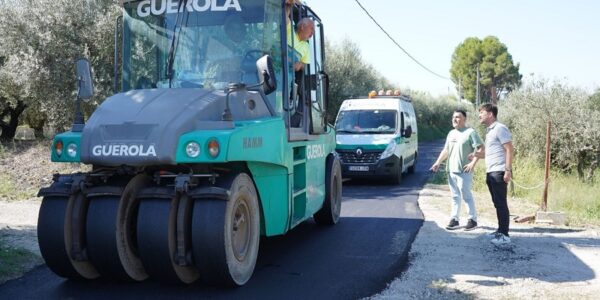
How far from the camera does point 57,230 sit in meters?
4.89

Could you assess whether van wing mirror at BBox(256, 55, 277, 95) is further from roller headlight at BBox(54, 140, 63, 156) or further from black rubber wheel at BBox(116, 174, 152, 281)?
roller headlight at BBox(54, 140, 63, 156)

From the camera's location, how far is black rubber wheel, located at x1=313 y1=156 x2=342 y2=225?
830cm

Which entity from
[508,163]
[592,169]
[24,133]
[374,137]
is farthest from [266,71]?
[24,133]

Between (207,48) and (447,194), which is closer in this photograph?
(207,48)

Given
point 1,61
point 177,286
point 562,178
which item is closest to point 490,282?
point 177,286

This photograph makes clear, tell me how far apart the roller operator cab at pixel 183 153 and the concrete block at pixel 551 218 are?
4545 mm

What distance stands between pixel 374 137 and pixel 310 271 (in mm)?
8885

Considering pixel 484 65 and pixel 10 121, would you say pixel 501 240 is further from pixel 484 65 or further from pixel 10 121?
pixel 484 65

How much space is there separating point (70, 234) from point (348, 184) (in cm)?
1047

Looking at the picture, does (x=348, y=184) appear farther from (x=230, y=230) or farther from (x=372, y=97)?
(x=230, y=230)

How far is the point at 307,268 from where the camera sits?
6062 millimetres

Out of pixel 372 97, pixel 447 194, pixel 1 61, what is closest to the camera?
pixel 447 194

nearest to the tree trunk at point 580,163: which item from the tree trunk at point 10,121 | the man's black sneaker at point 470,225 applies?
the man's black sneaker at point 470,225

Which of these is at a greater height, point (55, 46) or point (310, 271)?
point (55, 46)
